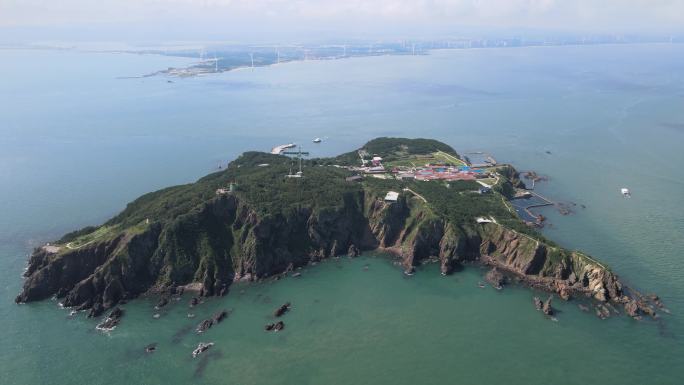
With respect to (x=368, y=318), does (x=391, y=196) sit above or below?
above

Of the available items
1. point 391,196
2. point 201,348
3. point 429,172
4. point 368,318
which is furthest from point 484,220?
point 201,348

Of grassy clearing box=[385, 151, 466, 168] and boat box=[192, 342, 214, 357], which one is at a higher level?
grassy clearing box=[385, 151, 466, 168]

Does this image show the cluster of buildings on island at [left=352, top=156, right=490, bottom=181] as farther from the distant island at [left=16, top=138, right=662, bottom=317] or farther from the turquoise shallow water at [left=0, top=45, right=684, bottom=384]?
the turquoise shallow water at [left=0, top=45, right=684, bottom=384]

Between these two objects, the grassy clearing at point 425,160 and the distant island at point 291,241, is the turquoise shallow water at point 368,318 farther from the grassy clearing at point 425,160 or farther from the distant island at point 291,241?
the grassy clearing at point 425,160

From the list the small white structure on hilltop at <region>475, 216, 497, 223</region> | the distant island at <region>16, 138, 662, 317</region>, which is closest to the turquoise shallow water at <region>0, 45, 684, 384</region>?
the distant island at <region>16, 138, 662, 317</region>

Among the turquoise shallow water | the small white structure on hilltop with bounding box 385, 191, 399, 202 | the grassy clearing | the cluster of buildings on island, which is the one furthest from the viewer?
the grassy clearing

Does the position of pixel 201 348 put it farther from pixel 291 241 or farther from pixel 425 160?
pixel 425 160

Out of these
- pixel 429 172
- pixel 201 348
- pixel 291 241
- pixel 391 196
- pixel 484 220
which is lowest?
pixel 201 348

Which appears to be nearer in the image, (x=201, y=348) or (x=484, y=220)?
(x=201, y=348)

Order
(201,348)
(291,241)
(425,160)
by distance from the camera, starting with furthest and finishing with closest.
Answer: (425,160), (291,241), (201,348)

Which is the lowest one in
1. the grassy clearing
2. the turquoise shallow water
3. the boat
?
the boat
